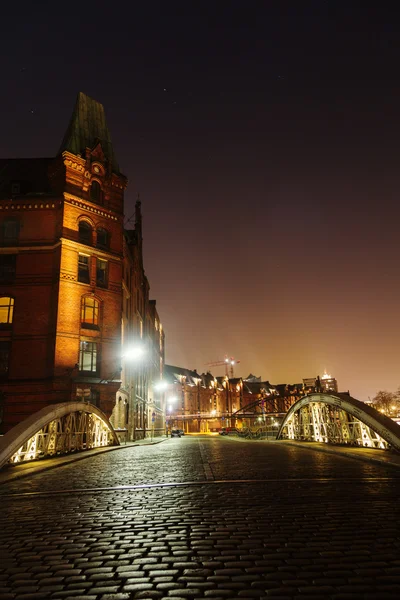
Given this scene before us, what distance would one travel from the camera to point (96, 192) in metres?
31.7

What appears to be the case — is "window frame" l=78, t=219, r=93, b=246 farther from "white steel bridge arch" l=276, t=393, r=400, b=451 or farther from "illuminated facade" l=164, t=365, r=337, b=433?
"illuminated facade" l=164, t=365, r=337, b=433

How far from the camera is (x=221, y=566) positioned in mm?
3805

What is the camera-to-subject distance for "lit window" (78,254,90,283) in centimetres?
2904

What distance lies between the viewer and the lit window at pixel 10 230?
2903cm

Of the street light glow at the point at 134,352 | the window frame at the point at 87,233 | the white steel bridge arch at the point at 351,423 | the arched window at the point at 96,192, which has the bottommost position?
the white steel bridge arch at the point at 351,423

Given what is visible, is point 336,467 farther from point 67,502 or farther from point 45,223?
point 45,223

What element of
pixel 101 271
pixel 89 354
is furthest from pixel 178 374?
pixel 89 354

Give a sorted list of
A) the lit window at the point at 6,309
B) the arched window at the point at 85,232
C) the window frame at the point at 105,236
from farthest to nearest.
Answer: the window frame at the point at 105,236 → the arched window at the point at 85,232 → the lit window at the point at 6,309


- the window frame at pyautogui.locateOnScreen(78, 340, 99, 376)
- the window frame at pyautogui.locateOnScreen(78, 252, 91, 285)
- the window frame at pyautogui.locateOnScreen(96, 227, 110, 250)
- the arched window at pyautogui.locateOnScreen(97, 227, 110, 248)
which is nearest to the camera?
the window frame at pyautogui.locateOnScreen(78, 340, 99, 376)

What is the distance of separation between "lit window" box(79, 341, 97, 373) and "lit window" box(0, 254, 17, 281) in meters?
7.01

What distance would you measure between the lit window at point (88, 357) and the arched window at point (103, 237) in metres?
7.63

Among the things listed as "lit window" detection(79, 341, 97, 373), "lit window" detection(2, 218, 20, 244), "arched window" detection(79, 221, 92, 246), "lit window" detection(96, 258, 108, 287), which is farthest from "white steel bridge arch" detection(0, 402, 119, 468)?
"lit window" detection(2, 218, 20, 244)

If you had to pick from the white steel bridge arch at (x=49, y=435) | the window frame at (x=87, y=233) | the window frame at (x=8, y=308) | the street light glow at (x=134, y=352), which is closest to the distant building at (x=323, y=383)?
the street light glow at (x=134, y=352)

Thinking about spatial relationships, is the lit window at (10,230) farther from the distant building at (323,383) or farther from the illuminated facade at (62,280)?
the distant building at (323,383)
